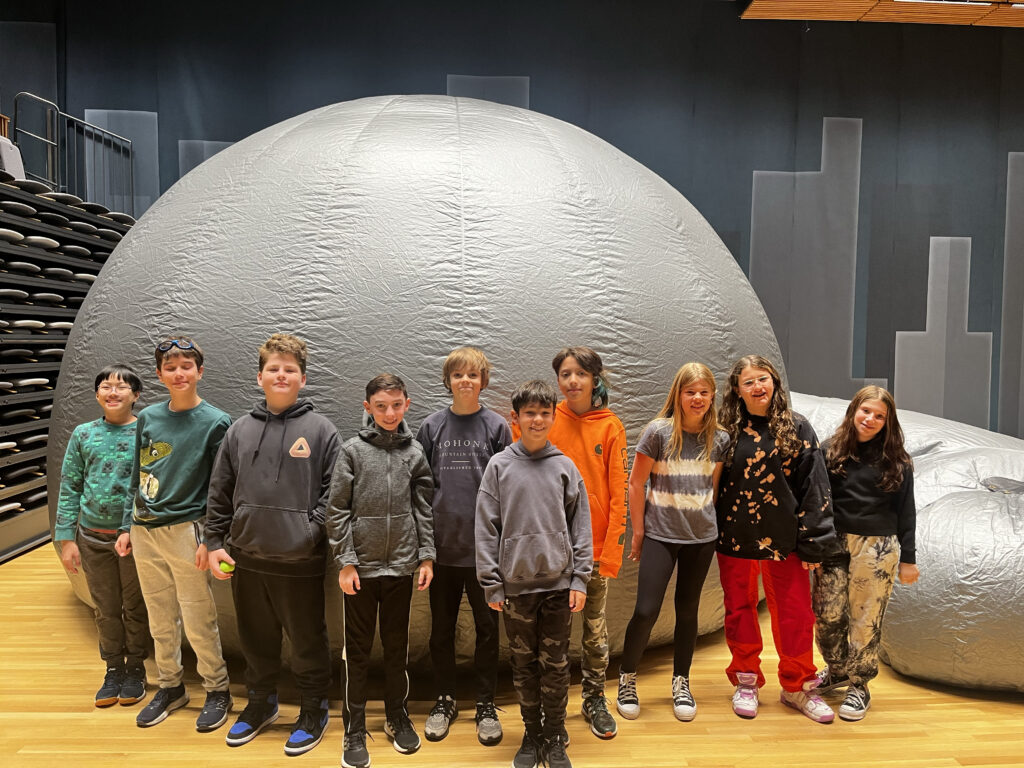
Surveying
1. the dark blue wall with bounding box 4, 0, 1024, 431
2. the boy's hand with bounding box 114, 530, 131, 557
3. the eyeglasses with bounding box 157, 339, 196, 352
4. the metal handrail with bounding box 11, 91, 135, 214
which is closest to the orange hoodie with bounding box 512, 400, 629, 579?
the eyeglasses with bounding box 157, 339, 196, 352

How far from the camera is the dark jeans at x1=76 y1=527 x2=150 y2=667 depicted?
8.78 ft

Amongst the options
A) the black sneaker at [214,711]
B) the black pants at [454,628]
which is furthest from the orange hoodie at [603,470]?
the black sneaker at [214,711]

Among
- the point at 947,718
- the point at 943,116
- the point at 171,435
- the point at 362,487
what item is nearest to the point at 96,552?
the point at 171,435

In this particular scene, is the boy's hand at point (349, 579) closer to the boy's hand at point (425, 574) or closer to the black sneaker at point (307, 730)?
the boy's hand at point (425, 574)

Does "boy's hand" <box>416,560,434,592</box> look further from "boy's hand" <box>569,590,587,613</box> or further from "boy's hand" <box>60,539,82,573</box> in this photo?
"boy's hand" <box>60,539,82,573</box>

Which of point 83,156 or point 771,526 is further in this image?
point 83,156

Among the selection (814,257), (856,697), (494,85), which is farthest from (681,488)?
(494,85)

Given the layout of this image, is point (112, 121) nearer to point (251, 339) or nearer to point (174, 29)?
point (174, 29)

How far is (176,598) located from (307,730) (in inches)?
27.0

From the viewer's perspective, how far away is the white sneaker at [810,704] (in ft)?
8.77

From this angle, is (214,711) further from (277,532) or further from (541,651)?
(541,651)

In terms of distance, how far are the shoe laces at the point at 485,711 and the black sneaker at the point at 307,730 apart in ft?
1.72

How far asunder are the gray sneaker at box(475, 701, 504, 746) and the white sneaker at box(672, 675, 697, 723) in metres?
0.66

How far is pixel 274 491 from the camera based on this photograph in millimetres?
2389
